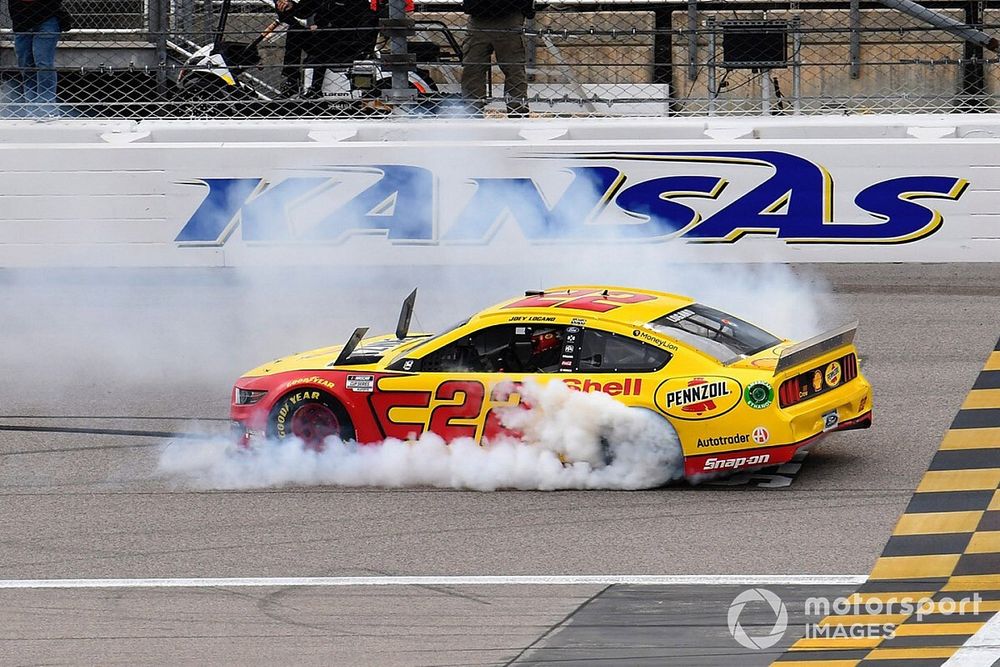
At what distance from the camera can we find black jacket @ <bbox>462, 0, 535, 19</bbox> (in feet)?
44.7

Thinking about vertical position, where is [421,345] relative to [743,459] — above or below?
above

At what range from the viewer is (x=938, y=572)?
21.1ft

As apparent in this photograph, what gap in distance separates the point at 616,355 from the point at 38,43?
7866 mm

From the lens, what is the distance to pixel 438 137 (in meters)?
13.4

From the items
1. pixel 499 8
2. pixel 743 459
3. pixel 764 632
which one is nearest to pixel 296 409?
pixel 743 459

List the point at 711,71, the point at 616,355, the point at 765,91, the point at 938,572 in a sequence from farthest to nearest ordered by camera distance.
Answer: the point at 765,91 < the point at 711,71 < the point at 616,355 < the point at 938,572

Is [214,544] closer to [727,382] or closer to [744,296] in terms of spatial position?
[727,382]

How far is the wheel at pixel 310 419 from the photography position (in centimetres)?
868

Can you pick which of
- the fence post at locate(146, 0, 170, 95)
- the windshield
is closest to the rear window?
the windshield

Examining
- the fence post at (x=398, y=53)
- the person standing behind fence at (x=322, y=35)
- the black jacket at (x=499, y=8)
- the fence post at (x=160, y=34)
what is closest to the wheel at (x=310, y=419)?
the person standing behind fence at (x=322, y=35)

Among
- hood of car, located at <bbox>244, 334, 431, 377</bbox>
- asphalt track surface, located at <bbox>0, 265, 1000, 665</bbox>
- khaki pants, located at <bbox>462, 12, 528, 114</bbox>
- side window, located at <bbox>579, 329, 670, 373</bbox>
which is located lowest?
asphalt track surface, located at <bbox>0, 265, 1000, 665</bbox>

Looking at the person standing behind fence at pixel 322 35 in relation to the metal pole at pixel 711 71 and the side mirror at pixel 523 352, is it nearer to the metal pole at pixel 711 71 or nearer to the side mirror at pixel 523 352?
the metal pole at pixel 711 71

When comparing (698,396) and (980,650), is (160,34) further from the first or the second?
(980,650)

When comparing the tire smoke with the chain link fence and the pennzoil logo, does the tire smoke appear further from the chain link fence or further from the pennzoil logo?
the chain link fence
